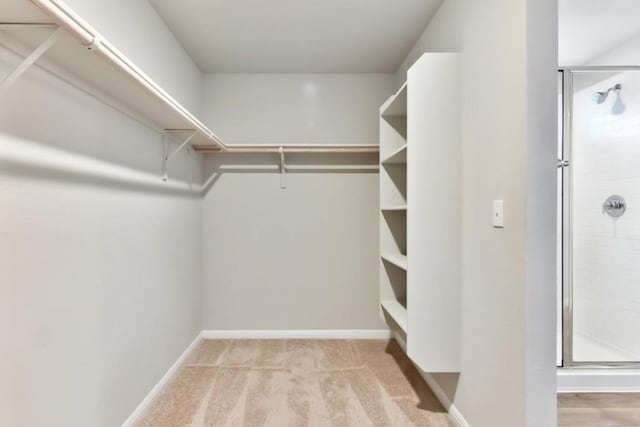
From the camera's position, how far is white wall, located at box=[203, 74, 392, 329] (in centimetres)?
318

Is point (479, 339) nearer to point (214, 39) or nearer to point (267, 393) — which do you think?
point (267, 393)

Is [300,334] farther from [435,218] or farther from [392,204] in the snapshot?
[435,218]

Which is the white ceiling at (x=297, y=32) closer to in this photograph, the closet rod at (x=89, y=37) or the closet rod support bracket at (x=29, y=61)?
the closet rod at (x=89, y=37)

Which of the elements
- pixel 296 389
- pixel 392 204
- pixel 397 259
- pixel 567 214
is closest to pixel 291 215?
pixel 392 204

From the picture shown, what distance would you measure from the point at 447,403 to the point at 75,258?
80.6 inches

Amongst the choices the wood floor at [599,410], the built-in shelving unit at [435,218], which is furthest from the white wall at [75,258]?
the wood floor at [599,410]

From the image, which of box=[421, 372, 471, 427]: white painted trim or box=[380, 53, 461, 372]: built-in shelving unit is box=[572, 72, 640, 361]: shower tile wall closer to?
box=[421, 372, 471, 427]: white painted trim

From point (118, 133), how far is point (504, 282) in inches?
75.5

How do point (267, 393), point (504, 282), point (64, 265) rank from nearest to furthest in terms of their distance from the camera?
point (64, 265) → point (504, 282) → point (267, 393)

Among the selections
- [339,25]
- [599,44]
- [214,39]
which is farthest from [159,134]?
[599,44]

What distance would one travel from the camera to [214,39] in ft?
8.30

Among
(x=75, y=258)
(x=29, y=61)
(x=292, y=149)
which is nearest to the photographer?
(x=29, y=61)

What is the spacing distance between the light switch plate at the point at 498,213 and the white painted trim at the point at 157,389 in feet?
6.73

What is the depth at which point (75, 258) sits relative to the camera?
1402 mm
